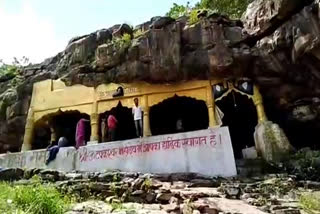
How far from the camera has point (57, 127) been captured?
18719mm

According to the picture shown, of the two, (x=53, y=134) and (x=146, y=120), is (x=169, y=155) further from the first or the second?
(x=53, y=134)


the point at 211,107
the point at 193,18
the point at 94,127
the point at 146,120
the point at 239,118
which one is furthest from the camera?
the point at 239,118

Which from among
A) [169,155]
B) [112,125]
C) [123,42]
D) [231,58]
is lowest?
[169,155]

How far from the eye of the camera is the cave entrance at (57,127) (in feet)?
60.6

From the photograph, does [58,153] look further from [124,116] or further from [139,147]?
[124,116]

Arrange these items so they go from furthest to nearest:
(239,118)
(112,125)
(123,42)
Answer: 1. (239,118)
2. (123,42)
3. (112,125)

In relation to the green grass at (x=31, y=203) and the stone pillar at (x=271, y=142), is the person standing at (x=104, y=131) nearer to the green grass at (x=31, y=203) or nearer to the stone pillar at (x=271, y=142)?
the stone pillar at (x=271, y=142)

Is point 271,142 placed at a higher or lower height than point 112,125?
lower

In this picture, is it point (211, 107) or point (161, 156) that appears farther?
point (211, 107)

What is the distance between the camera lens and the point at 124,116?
18.6 metres

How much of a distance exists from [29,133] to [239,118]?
9.28 meters

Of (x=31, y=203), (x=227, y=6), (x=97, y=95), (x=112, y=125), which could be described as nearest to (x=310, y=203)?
(x=31, y=203)

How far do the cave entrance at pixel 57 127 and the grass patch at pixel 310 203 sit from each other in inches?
457

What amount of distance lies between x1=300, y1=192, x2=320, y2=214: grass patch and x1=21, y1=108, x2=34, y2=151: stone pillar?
12.6 metres
